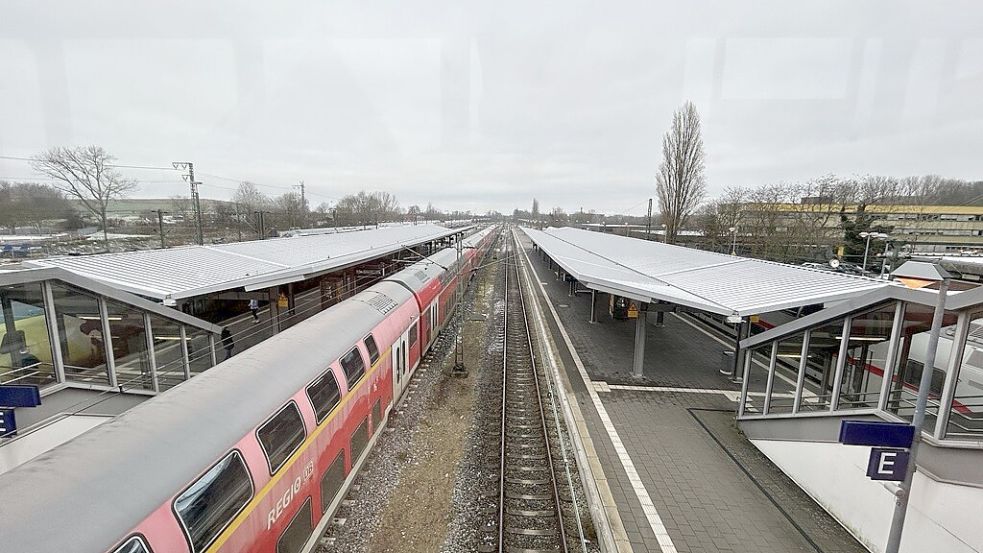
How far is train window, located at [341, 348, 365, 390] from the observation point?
6.68m

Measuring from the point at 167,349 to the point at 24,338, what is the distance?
2.14 m

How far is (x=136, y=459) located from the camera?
321 cm

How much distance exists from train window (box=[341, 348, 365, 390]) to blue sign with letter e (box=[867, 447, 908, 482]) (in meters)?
6.73

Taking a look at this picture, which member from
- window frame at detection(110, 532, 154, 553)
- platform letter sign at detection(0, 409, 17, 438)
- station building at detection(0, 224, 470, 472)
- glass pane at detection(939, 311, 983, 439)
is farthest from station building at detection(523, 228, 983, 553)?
station building at detection(0, 224, 470, 472)

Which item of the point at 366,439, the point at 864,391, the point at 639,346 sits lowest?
the point at 366,439

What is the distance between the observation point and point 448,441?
905cm

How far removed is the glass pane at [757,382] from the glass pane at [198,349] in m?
11.6

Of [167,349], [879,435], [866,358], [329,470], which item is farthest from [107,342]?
[866,358]

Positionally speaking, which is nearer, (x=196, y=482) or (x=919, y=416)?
(x=196, y=482)

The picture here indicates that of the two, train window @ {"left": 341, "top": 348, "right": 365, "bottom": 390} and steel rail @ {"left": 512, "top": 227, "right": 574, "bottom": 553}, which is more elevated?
train window @ {"left": 341, "top": 348, "right": 365, "bottom": 390}

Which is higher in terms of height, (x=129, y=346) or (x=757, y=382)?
(x=129, y=346)

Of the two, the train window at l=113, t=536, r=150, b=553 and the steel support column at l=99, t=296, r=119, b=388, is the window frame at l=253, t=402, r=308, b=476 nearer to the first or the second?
the train window at l=113, t=536, r=150, b=553

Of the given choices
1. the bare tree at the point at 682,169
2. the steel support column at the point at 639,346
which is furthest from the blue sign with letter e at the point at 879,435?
the bare tree at the point at 682,169

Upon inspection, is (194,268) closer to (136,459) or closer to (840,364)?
(136,459)
